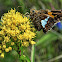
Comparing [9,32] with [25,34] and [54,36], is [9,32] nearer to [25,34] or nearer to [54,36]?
[25,34]

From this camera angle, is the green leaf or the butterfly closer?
the butterfly

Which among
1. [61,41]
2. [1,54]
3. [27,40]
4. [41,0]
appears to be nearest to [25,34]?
[27,40]

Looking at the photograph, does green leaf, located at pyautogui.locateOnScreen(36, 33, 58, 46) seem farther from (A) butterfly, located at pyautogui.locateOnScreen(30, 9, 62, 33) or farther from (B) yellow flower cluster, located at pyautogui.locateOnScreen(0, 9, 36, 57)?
(B) yellow flower cluster, located at pyautogui.locateOnScreen(0, 9, 36, 57)

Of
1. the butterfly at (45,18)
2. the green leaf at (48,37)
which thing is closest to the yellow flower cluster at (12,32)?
the butterfly at (45,18)

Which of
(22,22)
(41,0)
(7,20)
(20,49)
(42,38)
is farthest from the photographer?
(41,0)

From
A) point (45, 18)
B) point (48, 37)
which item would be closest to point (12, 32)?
point (45, 18)

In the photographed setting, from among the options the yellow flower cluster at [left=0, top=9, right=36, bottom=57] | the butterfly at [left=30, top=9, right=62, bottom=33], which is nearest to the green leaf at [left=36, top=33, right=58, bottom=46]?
the butterfly at [left=30, top=9, right=62, bottom=33]

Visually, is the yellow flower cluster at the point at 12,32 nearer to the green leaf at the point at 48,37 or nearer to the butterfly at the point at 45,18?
the butterfly at the point at 45,18
